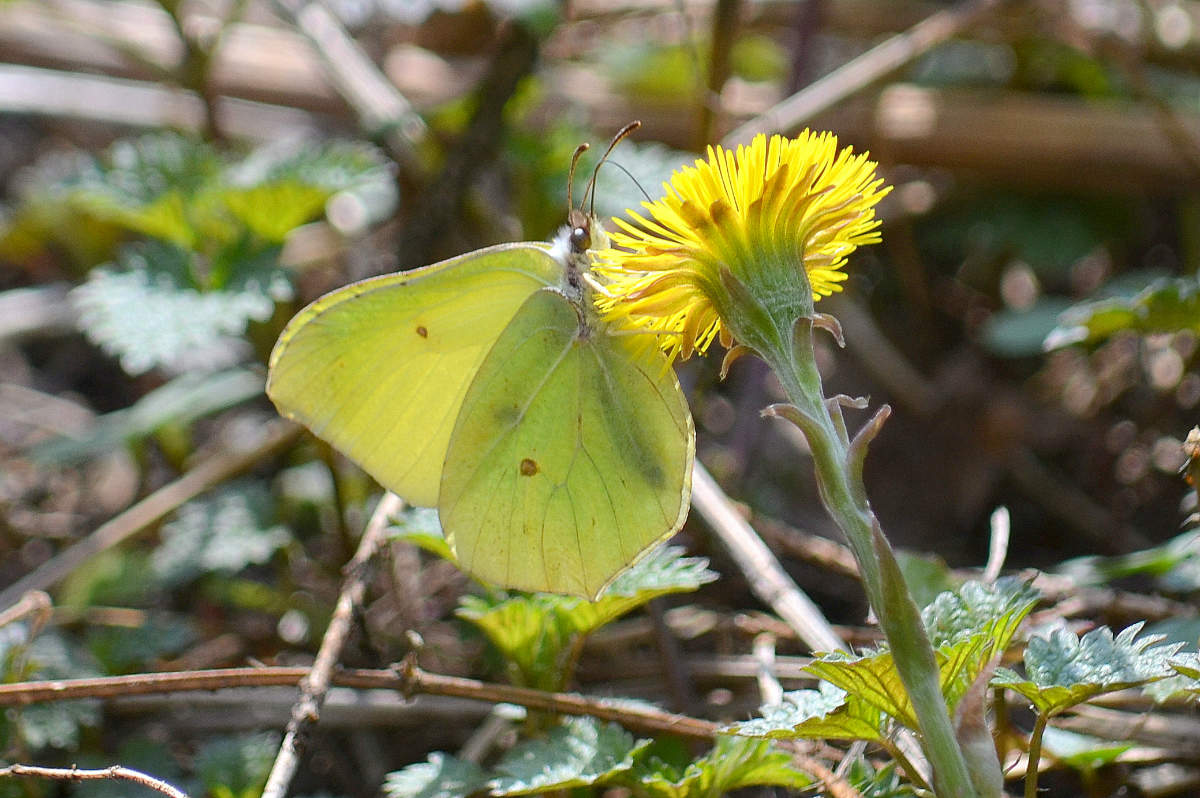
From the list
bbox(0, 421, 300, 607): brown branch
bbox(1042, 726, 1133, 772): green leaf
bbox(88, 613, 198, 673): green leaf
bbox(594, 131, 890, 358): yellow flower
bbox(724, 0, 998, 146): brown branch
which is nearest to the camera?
bbox(594, 131, 890, 358): yellow flower

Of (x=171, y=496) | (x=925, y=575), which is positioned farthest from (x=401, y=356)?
(x=171, y=496)

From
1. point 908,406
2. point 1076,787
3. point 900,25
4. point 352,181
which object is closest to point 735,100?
point 900,25

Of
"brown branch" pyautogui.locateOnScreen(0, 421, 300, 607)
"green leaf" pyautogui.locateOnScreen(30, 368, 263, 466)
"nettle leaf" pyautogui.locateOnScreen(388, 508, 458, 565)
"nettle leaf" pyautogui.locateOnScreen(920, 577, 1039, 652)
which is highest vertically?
"green leaf" pyautogui.locateOnScreen(30, 368, 263, 466)

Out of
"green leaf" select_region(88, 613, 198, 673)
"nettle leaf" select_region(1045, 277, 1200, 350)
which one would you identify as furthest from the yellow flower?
"green leaf" select_region(88, 613, 198, 673)

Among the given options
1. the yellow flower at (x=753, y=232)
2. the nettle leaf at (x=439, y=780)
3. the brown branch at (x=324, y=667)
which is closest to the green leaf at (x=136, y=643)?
the brown branch at (x=324, y=667)

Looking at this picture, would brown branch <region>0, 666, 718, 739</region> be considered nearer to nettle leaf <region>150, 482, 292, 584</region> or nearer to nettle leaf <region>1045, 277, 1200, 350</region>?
nettle leaf <region>150, 482, 292, 584</region>

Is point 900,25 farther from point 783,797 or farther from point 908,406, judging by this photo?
point 783,797

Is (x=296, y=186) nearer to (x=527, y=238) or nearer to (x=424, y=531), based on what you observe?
(x=527, y=238)
